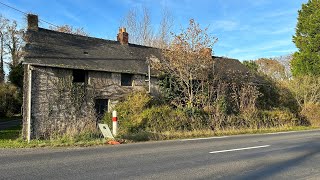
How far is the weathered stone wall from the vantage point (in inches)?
738

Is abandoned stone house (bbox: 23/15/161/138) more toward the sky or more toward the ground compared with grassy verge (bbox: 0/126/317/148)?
more toward the sky

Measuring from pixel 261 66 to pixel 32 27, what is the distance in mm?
43223

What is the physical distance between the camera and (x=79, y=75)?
2070 cm

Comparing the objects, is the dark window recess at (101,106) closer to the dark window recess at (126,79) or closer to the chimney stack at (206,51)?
the dark window recess at (126,79)

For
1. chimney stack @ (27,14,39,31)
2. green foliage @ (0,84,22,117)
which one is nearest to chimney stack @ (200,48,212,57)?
chimney stack @ (27,14,39,31)

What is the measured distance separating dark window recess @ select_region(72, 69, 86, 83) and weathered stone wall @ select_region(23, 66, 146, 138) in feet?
0.93

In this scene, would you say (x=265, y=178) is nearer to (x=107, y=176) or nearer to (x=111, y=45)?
(x=107, y=176)

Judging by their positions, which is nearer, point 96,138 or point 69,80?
point 96,138

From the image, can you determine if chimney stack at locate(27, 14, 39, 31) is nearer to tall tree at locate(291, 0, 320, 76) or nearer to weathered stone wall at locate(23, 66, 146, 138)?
weathered stone wall at locate(23, 66, 146, 138)

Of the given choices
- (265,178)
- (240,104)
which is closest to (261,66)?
(240,104)

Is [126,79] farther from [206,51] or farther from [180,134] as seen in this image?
[180,134]

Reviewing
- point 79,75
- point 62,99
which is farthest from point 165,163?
point 79,75

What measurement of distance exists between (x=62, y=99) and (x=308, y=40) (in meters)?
31.0

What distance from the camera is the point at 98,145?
12531 mm
